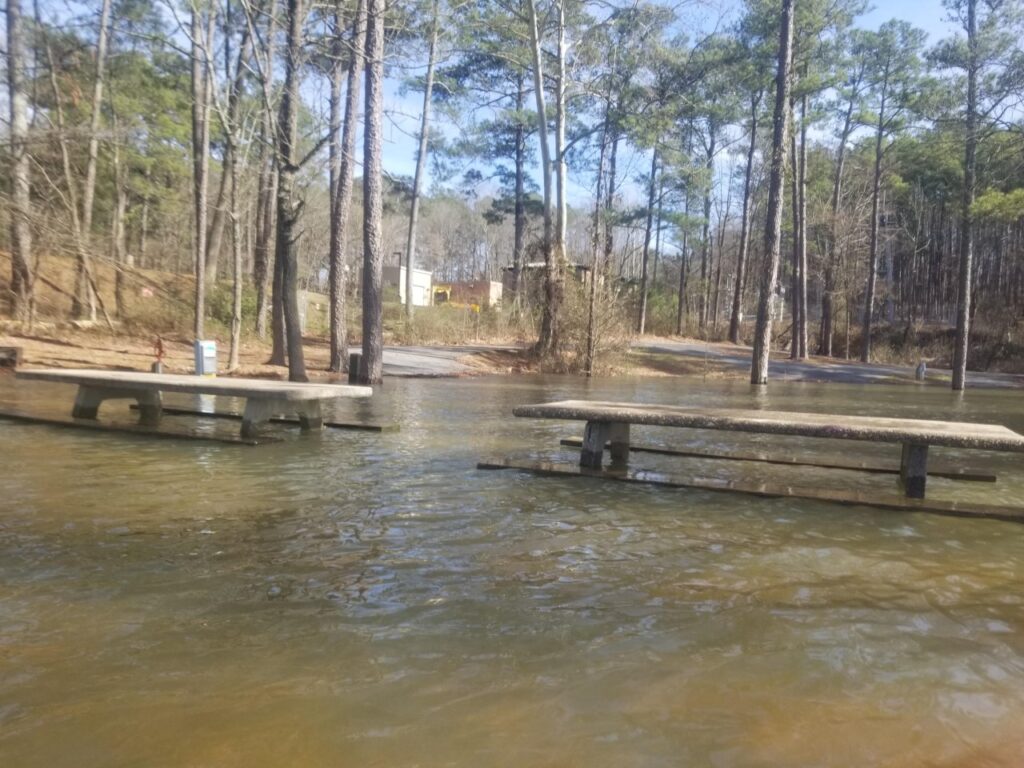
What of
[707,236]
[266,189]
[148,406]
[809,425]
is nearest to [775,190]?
[266,189]

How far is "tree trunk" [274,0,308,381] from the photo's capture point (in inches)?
517

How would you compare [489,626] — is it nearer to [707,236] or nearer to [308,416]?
[308,416]

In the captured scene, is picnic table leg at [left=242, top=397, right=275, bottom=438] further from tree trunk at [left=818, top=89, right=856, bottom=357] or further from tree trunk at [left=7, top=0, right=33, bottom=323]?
tree trunk at [left=818, top=89, right=856, bottom=357]

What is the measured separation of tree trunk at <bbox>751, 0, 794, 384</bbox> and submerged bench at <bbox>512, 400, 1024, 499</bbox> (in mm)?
15085

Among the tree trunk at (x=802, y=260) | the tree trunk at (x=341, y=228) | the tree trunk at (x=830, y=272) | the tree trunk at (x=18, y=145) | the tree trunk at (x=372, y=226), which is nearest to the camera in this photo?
the tree trunk at (x=18, y=145)

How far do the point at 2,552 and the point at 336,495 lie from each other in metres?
1.86

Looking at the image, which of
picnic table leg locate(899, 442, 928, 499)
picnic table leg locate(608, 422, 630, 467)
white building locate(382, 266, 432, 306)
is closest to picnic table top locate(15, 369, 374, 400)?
picnic table leg locate(608, 422, 630, 467)

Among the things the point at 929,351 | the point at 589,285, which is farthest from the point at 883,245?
the point at 589,285

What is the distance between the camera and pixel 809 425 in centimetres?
493

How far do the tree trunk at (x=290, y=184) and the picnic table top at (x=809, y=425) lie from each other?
9.40 m

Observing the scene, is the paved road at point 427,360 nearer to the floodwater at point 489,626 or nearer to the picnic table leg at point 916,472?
the floodwater at point 489,626

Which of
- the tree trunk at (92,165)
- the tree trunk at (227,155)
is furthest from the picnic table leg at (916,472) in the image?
the tree trunk at (92,165)

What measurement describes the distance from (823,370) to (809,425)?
22336 mm

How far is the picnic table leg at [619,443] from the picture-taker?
6461 mm
